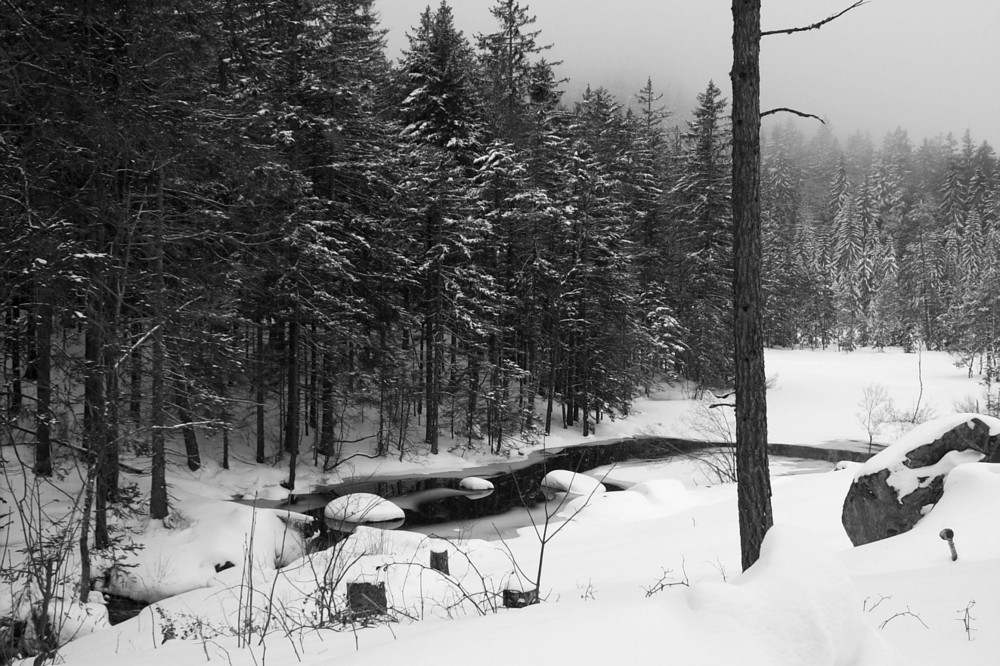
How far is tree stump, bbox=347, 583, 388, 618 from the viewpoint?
504 cm

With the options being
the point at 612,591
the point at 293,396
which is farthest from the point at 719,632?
the point at 293,396

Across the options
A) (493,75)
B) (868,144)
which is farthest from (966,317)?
(868,144)

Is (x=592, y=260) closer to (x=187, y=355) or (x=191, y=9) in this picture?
(x=187, y=355)

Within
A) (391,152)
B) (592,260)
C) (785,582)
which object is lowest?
(785,582)

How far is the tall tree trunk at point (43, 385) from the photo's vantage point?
24.6ft

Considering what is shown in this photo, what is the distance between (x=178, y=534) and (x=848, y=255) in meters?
60.9

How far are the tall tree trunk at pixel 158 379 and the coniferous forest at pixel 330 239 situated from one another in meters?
0.06

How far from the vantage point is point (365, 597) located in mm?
5016

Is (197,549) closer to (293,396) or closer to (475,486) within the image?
(293,396)

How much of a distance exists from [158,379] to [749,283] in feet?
30.9

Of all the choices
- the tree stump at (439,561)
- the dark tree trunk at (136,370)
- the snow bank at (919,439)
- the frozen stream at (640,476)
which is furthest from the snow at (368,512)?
the snow bank at (919,439)

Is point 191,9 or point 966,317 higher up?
point 191,9

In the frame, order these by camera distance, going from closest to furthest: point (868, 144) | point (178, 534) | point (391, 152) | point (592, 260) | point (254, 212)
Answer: point (178, 534) → point (254, 212) → point (391, 152) → point (592, 260) → point (868, 144)

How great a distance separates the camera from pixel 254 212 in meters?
14.8
